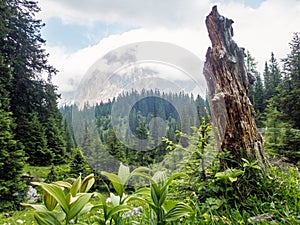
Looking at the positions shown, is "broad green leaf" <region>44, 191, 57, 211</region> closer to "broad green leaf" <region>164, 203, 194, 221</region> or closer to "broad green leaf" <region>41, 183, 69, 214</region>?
"broad green leaf" <region>41, 183, 69, 214</region>

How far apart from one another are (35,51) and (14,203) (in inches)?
225

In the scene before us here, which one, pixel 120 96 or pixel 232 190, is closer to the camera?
pixel 232 190

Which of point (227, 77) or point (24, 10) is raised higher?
point (24, 10)

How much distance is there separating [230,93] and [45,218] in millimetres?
1628

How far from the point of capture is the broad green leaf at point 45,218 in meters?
0.68

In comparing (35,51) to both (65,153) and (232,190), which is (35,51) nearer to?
(65,153)

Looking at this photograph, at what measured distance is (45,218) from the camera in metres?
0.68

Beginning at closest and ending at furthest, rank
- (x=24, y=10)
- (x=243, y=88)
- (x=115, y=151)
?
(x=115, y=151), (x=243, y=88), (x=24, y=10)

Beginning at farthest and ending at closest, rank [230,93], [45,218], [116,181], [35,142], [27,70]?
[27,70] < [35,142] < [230,93] < [116,181] < [45,218]

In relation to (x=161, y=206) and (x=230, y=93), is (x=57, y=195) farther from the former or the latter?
(x=230, y=93)

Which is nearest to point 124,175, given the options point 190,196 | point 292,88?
point 190,196

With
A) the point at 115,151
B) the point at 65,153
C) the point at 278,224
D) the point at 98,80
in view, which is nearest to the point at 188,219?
the point at 278,224

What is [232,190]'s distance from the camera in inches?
61.9

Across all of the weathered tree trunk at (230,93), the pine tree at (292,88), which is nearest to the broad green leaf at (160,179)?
the weathered tree trunk at (230,93)
